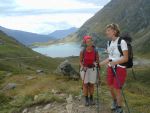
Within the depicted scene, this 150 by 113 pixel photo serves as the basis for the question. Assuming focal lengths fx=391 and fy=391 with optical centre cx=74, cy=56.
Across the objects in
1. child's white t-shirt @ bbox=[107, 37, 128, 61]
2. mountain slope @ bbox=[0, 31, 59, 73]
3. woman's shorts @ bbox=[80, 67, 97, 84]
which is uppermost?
child's white t-shirt @ bbox=[107, 37, 128, 61]

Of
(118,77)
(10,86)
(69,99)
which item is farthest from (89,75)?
(10,86)

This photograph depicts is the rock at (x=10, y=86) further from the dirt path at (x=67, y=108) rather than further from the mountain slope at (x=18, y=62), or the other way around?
the mountain slope at (x=18, y=62)

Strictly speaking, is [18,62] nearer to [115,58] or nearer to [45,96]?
[45,96]

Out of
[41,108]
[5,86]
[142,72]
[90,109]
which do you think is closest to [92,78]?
[90,109]

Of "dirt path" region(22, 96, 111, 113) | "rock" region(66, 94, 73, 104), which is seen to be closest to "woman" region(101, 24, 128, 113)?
"dirt path" region(22, 96, 111, 113)

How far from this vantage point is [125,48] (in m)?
14.6

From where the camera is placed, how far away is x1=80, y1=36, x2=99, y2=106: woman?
18.1 m

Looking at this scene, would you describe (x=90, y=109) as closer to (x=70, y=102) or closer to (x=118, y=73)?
(x=70, y=102)

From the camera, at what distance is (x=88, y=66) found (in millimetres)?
18547

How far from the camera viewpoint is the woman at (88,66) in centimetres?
1806

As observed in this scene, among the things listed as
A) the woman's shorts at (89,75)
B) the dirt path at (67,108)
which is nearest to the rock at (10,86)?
the dirt path at (67,108)

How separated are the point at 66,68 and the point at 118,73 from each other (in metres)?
21.1

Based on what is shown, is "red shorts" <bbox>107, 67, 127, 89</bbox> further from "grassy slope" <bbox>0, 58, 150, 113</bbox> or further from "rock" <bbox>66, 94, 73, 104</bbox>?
"rock" <bbox>66, 94, 73, 104</bbox>

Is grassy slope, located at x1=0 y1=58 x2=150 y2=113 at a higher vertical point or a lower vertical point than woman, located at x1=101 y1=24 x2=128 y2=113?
lower
